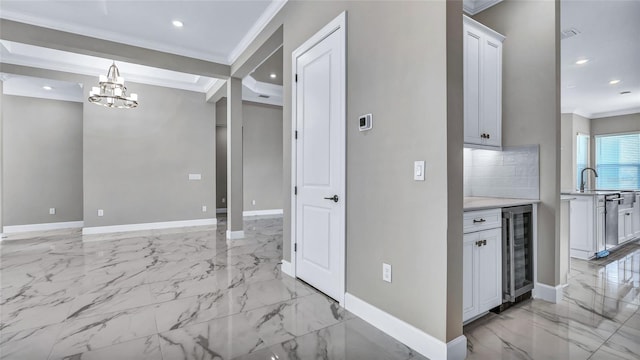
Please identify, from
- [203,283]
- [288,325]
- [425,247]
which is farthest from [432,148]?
[203,283]

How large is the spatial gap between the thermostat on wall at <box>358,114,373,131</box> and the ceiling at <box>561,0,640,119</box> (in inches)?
112

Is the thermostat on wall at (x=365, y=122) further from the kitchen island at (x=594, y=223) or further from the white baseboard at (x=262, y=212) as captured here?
the white baseboard at (x=262, y=212)

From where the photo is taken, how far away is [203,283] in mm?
3111

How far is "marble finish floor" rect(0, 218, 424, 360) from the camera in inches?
74.5

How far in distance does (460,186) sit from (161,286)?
289cm

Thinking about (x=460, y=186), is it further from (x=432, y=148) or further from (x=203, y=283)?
(x=203, y=283)

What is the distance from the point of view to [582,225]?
4.09 meters

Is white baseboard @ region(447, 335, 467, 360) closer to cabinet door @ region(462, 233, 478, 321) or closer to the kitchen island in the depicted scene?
cabinet door @ region(462, 233, 478, 321)

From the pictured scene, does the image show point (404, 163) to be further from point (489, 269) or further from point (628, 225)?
point (628, 225)

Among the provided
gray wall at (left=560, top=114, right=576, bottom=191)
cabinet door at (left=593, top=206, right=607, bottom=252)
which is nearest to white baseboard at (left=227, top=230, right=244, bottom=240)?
cabinet door at (left=593, top=206, right=607, bottom=252)

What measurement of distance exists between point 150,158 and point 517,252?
6.73 metres

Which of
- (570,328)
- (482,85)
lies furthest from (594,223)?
(482,85)

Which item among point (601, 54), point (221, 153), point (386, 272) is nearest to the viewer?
point (386, 272)

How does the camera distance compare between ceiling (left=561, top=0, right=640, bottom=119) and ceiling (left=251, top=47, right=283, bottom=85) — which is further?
ceiling (left=251, top=47, right=283, bottom=85)
